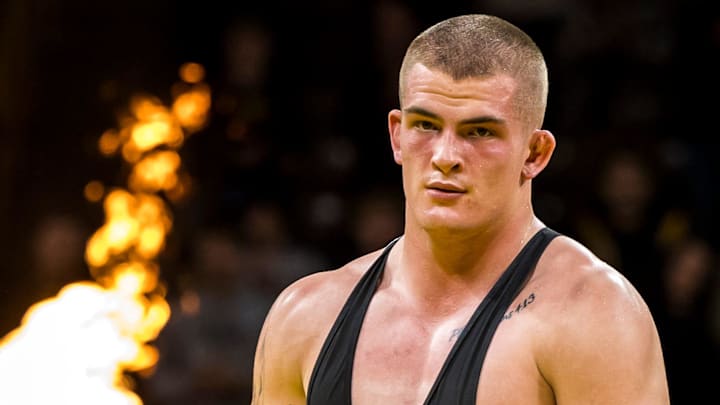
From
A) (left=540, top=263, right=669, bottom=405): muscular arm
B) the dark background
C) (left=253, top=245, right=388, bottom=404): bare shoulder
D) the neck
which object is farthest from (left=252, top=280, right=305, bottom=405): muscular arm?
the dark background

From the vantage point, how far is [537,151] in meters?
2.80

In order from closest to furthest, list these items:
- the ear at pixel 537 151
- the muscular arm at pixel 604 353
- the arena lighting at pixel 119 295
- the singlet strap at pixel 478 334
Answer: the muscular arm at pixel 604 353 → the singlet strap at pixel 478 334 → the ear at pixel 537 151 → the arena lighting at pixel 119 295

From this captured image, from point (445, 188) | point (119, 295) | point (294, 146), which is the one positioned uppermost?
point (445, 188)

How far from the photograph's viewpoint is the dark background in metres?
5.04

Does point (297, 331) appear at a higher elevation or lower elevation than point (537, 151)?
lower

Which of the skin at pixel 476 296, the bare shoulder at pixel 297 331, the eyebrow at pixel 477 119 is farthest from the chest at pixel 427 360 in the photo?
the eyebrow at pixel 477 119

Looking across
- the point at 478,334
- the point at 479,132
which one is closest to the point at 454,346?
the point at 478,334

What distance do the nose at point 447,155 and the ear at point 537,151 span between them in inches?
A: 7.2

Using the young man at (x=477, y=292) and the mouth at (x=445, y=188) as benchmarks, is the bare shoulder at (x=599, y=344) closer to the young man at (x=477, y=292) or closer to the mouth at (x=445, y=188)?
the young man at (x=477, y=292)

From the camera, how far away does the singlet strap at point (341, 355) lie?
2.79 metres

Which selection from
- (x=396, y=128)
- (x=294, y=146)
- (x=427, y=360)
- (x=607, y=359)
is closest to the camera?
(x=607, y=359)

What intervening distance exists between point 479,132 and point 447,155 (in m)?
0.09

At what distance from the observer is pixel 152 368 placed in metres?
5.21

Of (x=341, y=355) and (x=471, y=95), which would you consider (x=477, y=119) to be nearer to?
(x=471, y=95)
